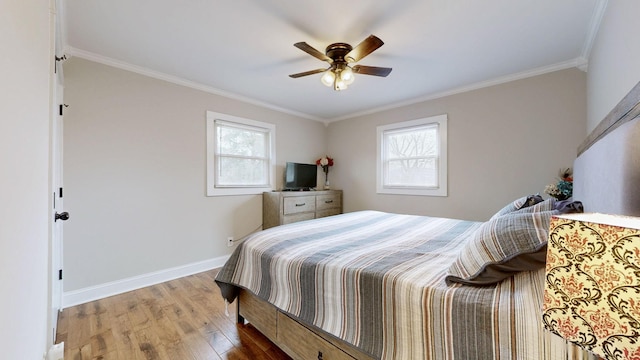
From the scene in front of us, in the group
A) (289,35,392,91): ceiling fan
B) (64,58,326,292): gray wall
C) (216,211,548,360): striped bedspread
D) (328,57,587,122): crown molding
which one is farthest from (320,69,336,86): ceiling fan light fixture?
(328,57,587,122): crown molding

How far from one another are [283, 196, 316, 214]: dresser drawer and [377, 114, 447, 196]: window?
118 centimetres

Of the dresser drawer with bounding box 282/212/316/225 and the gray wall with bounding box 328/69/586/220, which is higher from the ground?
the gray wall with bounding box 328/69/586/220

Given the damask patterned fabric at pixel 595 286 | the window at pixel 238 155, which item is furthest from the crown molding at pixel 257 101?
the damask patterned fabric at pixel 595 286

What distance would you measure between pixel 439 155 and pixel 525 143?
38.3 inches

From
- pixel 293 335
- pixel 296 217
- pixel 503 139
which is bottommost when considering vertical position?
pixel 293 335

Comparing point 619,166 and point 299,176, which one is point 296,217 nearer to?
point 299,176

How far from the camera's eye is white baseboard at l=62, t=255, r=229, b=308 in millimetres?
2377

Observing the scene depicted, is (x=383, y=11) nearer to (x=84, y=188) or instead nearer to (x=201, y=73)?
(x=201, y=73)

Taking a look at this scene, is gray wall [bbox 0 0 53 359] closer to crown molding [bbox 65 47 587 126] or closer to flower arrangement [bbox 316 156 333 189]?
crown molding [bbox 65 47 587 126]

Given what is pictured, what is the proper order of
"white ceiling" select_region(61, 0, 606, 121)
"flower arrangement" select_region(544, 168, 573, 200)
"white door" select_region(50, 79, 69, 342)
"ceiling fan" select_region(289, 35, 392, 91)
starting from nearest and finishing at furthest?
"white door" select_region(50, 79, 69, 342) < "white ceiling" select_region(61, 0, 606, 121) < "ceiling fan" select_region(289, 35, 392, 91) < "flower arrangement" select_region(544, 168, 573, 200)

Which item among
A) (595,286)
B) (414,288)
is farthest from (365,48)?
(595,286)

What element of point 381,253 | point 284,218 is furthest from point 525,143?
point 284,218

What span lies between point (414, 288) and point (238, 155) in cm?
327

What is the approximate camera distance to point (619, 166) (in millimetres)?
943
